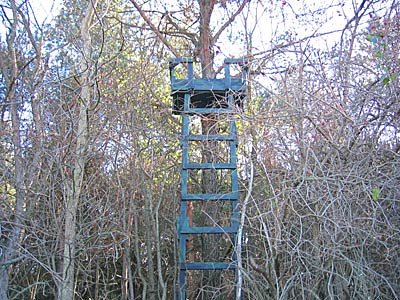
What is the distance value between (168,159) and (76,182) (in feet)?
5.31

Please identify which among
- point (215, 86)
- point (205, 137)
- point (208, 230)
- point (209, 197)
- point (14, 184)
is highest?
point (215, 86)

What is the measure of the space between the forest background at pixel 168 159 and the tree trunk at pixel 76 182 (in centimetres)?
2

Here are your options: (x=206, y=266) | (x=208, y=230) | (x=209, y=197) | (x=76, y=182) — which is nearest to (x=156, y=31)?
(x=76, y=182)

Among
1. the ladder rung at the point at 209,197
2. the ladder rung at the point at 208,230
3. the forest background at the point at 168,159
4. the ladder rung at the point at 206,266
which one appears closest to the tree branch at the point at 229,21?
the forest background at the point at 168,159

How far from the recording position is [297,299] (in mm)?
4281

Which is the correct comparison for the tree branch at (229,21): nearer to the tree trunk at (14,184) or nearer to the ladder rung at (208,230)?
the tree trunk at (14,184)

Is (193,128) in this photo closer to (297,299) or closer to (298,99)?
(298,99)

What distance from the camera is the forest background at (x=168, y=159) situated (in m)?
4.04

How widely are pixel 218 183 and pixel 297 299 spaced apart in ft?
6.63

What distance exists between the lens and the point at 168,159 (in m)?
6.24

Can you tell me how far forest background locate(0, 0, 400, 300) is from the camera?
4.04 metres

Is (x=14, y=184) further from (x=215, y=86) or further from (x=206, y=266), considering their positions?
(x=215, y=86)

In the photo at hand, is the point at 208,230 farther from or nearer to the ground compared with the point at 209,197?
nearer to the ground

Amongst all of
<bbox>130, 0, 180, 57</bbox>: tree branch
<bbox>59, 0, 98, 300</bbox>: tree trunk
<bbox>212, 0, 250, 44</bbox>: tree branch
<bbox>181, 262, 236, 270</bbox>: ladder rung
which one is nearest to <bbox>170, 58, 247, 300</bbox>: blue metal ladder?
<bbox>181, 262, 236, 270</bbox>: ladder rung
